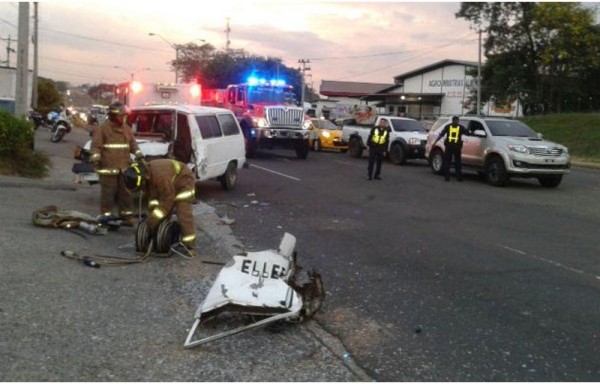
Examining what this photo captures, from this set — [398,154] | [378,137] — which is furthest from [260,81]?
[378,137]

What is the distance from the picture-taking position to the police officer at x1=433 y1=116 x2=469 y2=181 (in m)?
16.5

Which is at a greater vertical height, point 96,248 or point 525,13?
point 525,13

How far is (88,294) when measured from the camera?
544 cm

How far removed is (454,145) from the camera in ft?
54.4

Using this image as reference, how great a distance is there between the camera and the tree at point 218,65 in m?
64.2

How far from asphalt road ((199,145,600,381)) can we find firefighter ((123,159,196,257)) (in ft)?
4.26

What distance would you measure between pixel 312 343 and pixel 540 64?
4192cm

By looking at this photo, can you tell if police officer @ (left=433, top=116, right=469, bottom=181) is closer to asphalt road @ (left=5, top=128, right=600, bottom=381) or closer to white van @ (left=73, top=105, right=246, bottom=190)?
asphalt road @ (left=5, top=128, right=600, bottom=381)

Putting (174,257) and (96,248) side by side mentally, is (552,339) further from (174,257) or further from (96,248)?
(96,248)

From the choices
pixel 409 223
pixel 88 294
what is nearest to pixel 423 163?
pixel 409 223

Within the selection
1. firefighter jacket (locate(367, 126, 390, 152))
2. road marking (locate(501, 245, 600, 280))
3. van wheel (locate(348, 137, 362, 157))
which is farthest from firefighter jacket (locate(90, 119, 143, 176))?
van wheel (locate(348, 137, 362, 157))

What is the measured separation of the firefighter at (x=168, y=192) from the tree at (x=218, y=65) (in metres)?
51.8

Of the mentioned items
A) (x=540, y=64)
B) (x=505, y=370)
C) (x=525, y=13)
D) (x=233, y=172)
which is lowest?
(x=505, y=370)

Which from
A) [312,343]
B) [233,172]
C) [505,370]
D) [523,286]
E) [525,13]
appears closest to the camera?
[505,370]
